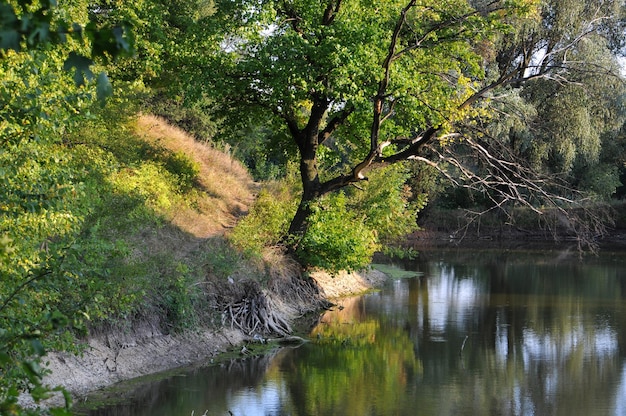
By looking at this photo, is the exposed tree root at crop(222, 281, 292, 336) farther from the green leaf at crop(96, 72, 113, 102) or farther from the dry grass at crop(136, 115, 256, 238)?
the green leaf at crop(96, 72, 113, 102)

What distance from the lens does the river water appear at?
12.8 m

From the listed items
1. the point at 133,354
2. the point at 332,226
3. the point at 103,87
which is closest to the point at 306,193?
the point at 332,226

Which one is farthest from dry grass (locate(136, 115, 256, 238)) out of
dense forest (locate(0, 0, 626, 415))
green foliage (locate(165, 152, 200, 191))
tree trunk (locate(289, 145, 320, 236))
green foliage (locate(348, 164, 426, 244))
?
green foliage (locate(348, 164, 426, 244))

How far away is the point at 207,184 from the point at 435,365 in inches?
581

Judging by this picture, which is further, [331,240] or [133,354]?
[331,240]

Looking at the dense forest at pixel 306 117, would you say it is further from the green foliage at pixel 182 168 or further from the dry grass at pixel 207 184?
the dry grass at pixel 207 184

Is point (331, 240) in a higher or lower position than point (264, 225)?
lower

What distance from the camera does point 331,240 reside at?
68.5ft

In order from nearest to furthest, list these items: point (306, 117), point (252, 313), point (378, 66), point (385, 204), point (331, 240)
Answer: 1. point (252, 313)
2. point (378, 66)
3. point (331, 240)
4. point (306, 117)
5. point (385, 204)

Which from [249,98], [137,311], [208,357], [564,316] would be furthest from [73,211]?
[564,316]

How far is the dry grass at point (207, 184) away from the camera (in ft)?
75.0

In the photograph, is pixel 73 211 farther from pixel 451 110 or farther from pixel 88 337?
pixel 451 110

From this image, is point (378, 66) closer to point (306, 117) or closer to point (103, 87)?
point (306, 117)

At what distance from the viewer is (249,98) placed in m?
21.2
